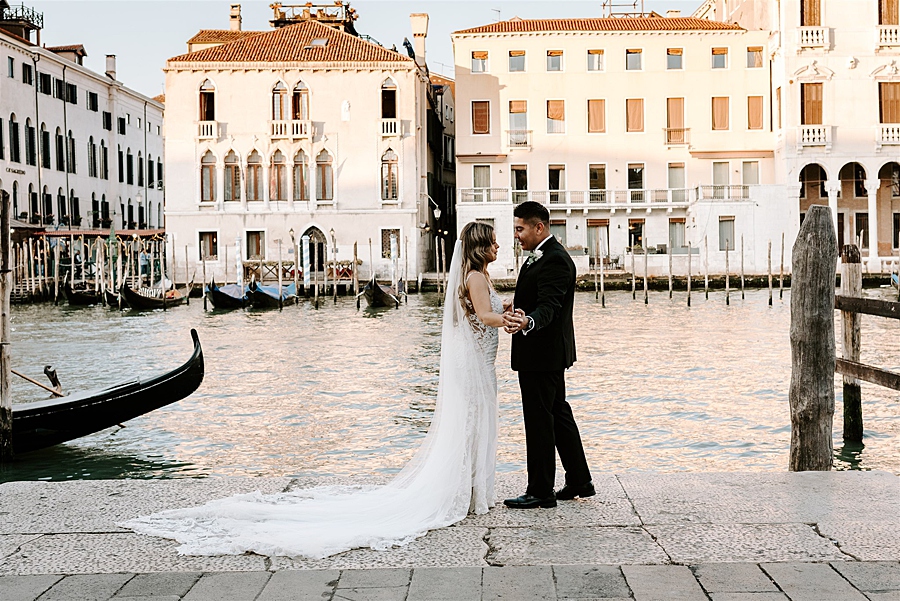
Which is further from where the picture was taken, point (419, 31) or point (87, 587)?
point (419, 31)

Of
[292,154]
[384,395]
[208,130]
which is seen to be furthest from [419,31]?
[384,395]

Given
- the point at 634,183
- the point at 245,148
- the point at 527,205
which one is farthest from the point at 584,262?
the point at 527,205

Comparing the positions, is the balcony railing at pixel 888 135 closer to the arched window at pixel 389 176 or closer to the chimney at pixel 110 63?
the arched window at pixel 389 176

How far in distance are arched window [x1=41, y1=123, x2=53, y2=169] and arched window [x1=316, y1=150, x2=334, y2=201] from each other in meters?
9.80

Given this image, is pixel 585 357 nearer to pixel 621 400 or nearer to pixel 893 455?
pixel 621 400

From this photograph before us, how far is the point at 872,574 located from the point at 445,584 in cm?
137

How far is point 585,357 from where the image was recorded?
605 inches

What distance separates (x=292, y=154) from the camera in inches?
1312

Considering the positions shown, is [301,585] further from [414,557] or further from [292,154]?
[292,154]

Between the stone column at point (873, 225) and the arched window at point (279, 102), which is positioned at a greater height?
the arched window at point (279, 102)

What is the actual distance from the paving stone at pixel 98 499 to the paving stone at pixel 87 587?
2.03ft

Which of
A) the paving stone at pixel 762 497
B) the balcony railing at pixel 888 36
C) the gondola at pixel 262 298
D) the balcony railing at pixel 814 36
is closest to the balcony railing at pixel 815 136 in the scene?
the balcony railing at pixel 814 36

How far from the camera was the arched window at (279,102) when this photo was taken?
33.1 m

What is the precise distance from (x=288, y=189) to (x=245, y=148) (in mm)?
1913
